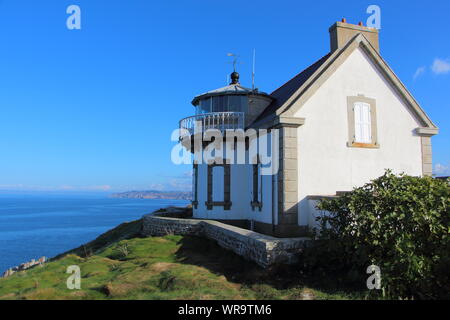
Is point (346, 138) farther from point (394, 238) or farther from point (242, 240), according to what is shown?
point (242, 240)

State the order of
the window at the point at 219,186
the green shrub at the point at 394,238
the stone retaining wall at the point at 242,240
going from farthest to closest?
1. the window at the point at 219,186
2. the stone retaining wall at the point at 242,240
3. the green shrub at the point at 394,238

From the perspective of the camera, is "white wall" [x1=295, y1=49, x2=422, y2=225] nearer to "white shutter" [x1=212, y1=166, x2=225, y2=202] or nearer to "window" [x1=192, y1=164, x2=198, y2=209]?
"white shutter" [x1=212, y1=166, x2=225, y2=202]

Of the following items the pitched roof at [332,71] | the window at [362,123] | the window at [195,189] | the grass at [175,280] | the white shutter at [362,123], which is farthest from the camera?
the window at [195,189]

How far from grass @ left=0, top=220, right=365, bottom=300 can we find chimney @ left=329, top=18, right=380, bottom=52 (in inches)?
404

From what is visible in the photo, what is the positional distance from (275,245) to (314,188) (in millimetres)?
3534

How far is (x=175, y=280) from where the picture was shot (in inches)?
348

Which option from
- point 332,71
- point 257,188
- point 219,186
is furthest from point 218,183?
point 332,71

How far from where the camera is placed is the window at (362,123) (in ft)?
43.7

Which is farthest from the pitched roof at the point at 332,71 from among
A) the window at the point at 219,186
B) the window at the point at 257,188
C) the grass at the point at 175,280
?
the grass at the point at 175,280

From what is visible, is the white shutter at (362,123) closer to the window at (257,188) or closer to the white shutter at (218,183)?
the window at (257,188)

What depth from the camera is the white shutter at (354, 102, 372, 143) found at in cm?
1344

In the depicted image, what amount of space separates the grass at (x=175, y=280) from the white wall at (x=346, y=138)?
138 inches

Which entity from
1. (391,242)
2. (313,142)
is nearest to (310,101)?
(313,142)

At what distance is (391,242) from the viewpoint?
830 cm
